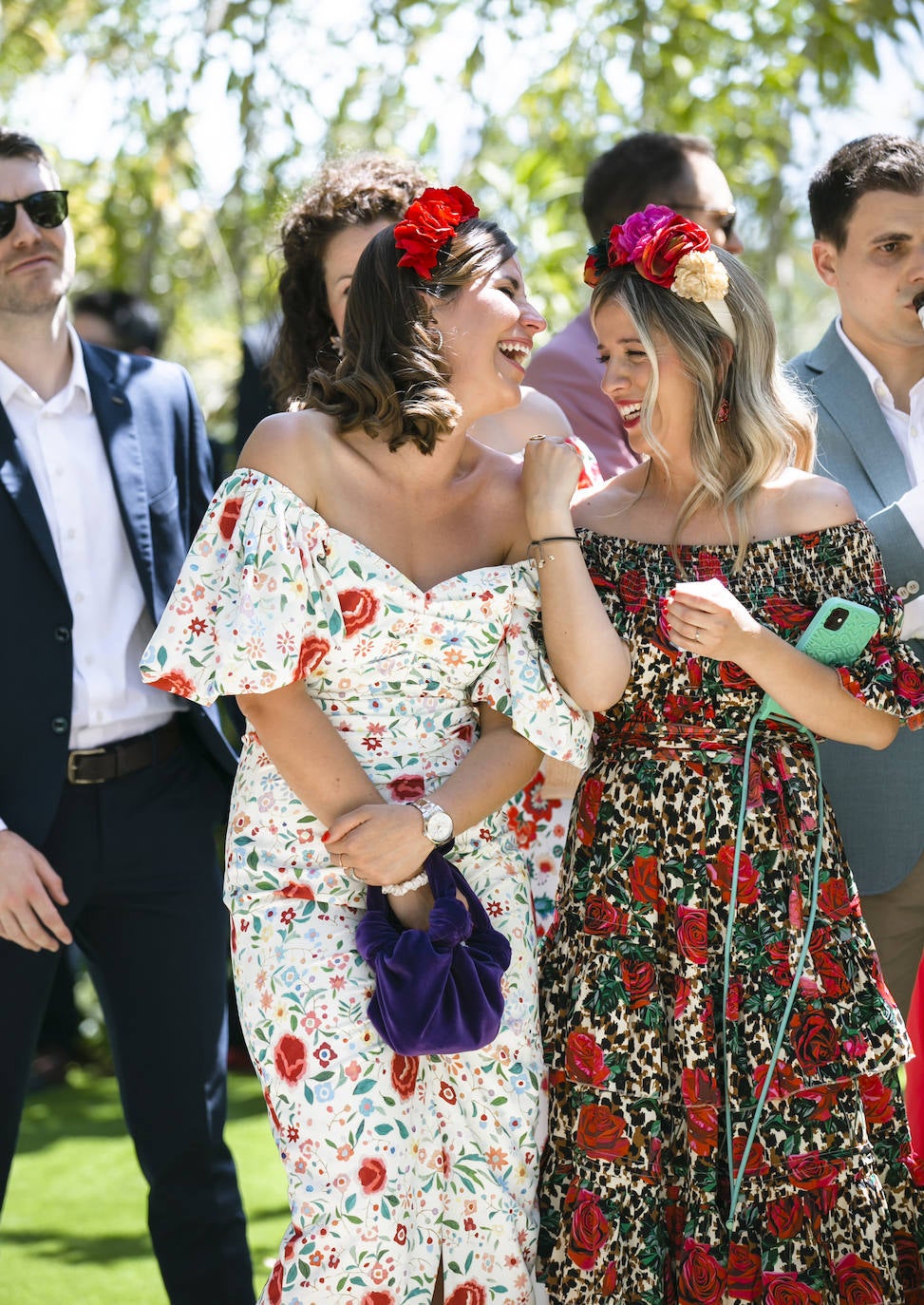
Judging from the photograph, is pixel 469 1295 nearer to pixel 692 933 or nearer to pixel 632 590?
pixel 692 933

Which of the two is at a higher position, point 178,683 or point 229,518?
point 229,518

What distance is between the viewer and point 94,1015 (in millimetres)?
6152

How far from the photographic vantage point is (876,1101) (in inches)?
99.8

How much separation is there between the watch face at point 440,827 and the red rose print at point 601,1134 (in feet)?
1.74

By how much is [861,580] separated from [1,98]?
5.62m

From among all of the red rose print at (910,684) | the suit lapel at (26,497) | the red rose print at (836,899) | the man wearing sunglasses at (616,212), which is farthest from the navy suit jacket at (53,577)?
the red rose print at (910,684)

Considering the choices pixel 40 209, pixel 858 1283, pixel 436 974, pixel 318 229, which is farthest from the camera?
pixel 318 229

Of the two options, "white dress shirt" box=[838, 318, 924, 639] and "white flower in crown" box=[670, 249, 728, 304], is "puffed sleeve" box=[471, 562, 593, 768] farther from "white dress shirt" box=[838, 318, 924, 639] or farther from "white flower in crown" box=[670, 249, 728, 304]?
"white dress shirt" box=[838, 318, 924, 639]

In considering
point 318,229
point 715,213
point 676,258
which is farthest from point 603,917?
point 715,213

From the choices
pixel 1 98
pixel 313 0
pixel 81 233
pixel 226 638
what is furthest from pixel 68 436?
pixel 1 98

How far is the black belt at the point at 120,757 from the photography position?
2.96 metres

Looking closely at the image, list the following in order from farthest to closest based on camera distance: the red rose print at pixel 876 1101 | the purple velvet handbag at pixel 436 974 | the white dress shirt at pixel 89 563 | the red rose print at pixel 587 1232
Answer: the white dress shirt at pixel 89 563, the red rose print at pixel 876 1101, the red rose print at pixel 587 1232, the purple velvet handbag at pixel 436 974

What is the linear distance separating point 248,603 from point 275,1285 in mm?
1026

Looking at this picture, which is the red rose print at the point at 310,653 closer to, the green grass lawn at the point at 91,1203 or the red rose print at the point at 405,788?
the red rose print at the point at 405,788
